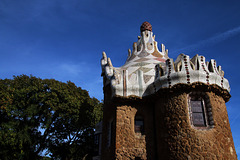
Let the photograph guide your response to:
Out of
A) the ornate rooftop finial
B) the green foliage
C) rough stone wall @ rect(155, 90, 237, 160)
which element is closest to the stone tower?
rough stone wall @ rect(155, 90, 237, 160)

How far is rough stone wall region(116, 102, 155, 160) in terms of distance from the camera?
9680 millimetres

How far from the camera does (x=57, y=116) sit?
18359mm

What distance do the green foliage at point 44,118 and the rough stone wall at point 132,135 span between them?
8.57 meters

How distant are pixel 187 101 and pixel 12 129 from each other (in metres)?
12.6

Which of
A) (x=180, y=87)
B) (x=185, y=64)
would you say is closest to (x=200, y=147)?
(x=180, y=87)

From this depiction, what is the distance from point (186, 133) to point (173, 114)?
0.93m

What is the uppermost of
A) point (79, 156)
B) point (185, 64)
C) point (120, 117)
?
point (185, 64)

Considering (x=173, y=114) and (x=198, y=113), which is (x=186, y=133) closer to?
(x=173, y=114)

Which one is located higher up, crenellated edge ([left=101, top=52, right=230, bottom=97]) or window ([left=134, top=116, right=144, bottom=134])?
crenellated edge ([left=101, top=52, right=230, bottom=97])

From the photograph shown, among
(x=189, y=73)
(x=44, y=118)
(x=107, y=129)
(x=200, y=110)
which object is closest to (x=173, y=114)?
(x=200, y=110)

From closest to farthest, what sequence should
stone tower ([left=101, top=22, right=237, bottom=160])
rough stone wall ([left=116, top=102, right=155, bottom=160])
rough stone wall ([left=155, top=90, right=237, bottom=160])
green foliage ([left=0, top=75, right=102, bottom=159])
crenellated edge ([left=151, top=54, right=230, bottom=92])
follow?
rough stone wall ([left=155, top=90, right=237, bottom=160])
stone tower ([left=101, top=22, right=237, bottom=160])
crenellated edge ([left=151, top=54, right=230, bottom=92])
rough stone wall ([left=116, top=102, right=155, bottom=160])
green foliage ([left=0, top=75, right=102, bottom=159])

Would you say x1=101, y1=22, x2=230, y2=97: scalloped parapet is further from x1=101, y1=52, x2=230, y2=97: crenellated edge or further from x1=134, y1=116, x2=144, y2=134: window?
x1=134, y1=116, x2=144, y2=134: window

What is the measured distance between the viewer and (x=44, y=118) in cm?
1798

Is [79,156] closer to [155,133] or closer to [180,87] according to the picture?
[155,133]
